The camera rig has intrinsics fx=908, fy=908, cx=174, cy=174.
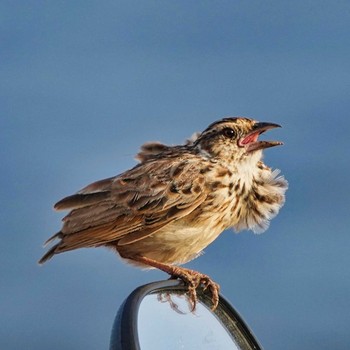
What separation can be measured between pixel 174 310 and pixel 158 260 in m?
3.01

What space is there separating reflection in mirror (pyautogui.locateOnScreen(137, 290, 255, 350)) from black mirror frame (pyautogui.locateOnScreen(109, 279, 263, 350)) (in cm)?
2

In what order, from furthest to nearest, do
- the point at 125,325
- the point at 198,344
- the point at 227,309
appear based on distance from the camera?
the point at 227,309, the point at 198,344, the point at 125,325

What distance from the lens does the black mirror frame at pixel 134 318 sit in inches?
102

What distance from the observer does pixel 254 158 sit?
775cm

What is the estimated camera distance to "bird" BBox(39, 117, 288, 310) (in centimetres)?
709

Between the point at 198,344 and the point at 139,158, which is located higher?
the point at 139,158

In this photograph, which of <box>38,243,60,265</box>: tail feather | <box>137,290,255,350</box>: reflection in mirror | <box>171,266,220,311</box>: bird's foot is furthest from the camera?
<box>38,243,60,265</box>: tail feather

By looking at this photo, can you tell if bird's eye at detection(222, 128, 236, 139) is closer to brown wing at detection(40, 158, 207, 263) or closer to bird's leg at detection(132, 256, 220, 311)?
brown wing at detection(40, 158, 207, 263)

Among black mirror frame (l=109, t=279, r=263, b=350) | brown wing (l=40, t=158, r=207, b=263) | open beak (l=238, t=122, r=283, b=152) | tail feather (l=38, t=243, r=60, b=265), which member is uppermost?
open beak (l=238, t=122, r=283, b=152)

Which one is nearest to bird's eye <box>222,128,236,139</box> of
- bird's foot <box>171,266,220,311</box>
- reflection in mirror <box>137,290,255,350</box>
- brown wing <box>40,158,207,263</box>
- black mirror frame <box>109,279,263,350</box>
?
brown wing <box>40,158,207,263</box>

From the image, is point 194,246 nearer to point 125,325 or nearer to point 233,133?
point 233,133

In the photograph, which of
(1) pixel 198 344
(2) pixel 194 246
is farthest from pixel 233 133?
(1) pixel 198 344

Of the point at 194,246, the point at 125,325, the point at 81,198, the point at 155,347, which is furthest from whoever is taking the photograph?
the point at 81,198

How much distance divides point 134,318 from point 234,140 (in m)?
5.00
